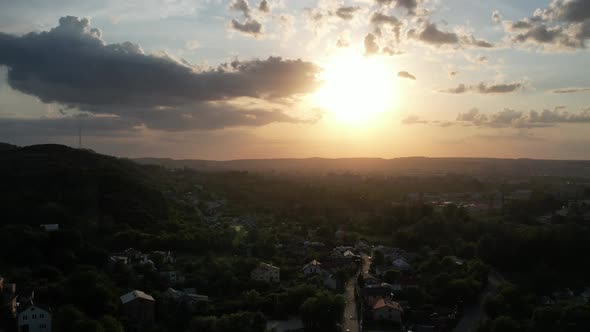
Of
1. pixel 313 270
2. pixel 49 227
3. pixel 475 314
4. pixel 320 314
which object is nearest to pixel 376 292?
pixel 475 314

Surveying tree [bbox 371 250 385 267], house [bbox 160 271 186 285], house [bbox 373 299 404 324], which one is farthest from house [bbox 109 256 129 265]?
tree [bbox 371 250 385 267]

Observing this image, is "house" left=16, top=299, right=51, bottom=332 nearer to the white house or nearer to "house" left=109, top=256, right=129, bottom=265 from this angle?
the white house

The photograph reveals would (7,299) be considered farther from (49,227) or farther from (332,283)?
(332,283)

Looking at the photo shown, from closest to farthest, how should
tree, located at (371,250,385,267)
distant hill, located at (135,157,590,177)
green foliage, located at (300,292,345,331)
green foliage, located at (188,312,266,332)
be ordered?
1. green foliage, located at (188,312,266,332)
2. green foliage, located at (300,292,345,331)
3. tree, located at (371,250,385,267)
4. distant hill, located at (135,157,590,177)

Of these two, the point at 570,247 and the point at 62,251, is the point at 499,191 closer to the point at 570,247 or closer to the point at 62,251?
the point at 570,247

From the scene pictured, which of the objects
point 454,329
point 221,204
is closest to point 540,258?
point 454,329
